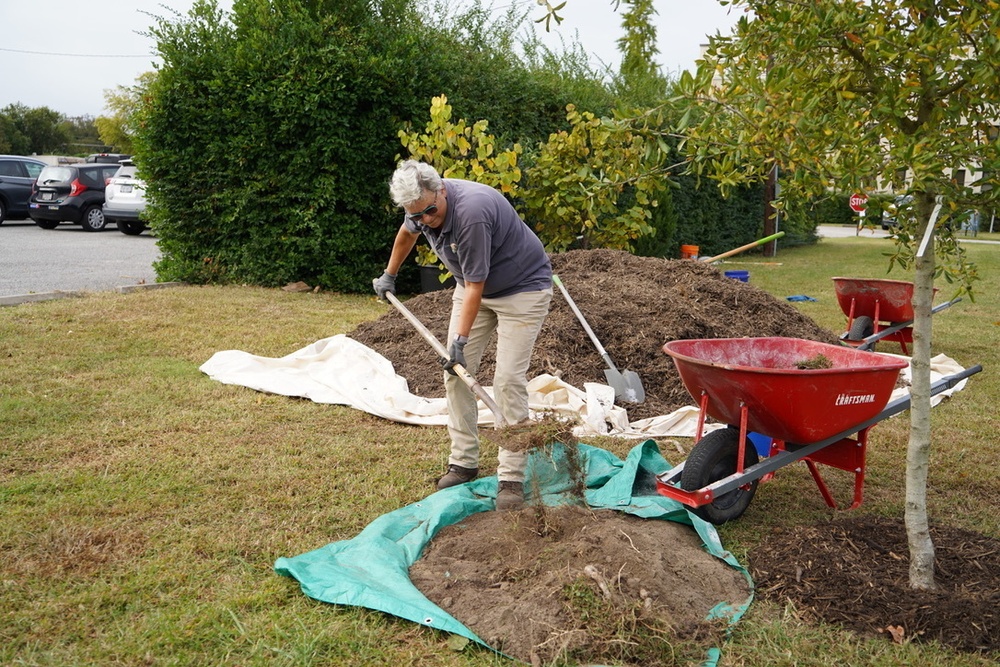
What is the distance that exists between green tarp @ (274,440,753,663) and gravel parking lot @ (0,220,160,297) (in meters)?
6.76

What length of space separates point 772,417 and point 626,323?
112 inches

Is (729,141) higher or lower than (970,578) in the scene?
higher

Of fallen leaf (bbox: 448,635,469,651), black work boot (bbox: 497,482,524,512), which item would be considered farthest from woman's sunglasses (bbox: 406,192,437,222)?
fallen leaf (bbox: 448,635,469,651)

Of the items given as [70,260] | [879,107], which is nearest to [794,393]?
[879,107]

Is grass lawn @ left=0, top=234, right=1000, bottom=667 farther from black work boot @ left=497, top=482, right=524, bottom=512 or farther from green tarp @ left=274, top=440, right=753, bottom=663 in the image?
black work boot @ left=497, top=482, right=524, bottom=512

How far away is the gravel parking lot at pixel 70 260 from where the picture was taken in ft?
32.6

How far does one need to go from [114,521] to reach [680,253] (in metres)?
13.1

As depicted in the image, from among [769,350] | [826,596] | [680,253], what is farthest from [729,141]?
[680,253]

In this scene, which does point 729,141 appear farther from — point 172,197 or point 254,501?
point 172,197

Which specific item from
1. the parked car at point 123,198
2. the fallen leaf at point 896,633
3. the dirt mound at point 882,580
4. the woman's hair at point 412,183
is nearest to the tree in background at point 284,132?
the woman's hair at point 412,183

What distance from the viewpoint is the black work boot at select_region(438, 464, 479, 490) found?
13.1ft

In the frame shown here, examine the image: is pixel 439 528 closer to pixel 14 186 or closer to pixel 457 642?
pixel 457 642

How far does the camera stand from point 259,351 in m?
6.59

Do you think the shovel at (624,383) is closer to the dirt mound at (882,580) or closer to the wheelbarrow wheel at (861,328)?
the dirt mound at (882,580)
